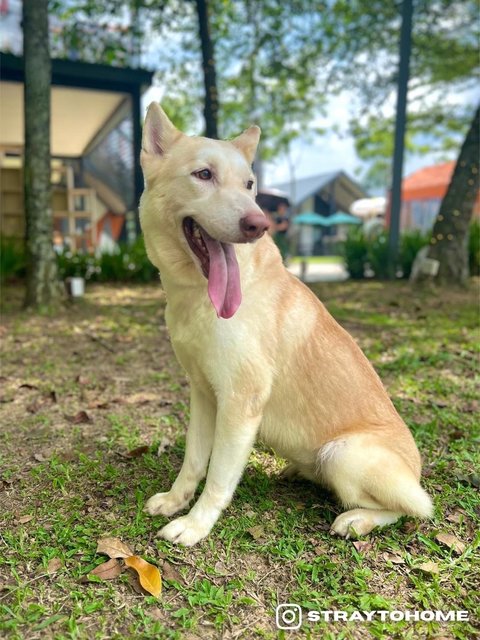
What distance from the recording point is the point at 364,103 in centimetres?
1291

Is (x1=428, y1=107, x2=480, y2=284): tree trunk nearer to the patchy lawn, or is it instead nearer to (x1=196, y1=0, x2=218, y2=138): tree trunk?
(x1=196, y1=0, x2=218, y2=138): tree trunk

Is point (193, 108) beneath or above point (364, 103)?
above

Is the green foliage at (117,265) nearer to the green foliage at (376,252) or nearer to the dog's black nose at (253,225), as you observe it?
the green foliage at (376,252)

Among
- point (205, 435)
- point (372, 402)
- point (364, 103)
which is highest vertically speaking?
point (364, 103)

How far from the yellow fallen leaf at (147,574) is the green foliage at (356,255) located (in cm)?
1041

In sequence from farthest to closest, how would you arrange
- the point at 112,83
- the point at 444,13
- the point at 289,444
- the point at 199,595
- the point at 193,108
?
the point at 193,108, the point at 112,83, the point at 444,13, the point at 289,444, the point at 199,595

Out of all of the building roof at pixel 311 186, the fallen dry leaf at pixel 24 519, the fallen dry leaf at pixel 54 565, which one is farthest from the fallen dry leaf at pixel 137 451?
the building roof at pixel 311 186

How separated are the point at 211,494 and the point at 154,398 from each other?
195 centimetres

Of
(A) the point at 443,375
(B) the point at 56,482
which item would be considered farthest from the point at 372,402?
(A) the point at 443,375

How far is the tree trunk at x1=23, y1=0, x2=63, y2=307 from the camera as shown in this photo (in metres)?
6.18

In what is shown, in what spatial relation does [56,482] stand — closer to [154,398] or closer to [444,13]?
[154,398]

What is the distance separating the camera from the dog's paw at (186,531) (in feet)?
7.41

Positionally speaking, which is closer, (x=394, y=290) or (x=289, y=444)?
(x=289, y=444)

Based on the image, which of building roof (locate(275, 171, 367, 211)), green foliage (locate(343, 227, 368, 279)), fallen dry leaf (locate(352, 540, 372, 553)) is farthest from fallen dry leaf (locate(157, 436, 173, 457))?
building roof (locate(275, 171, 367, 211))
